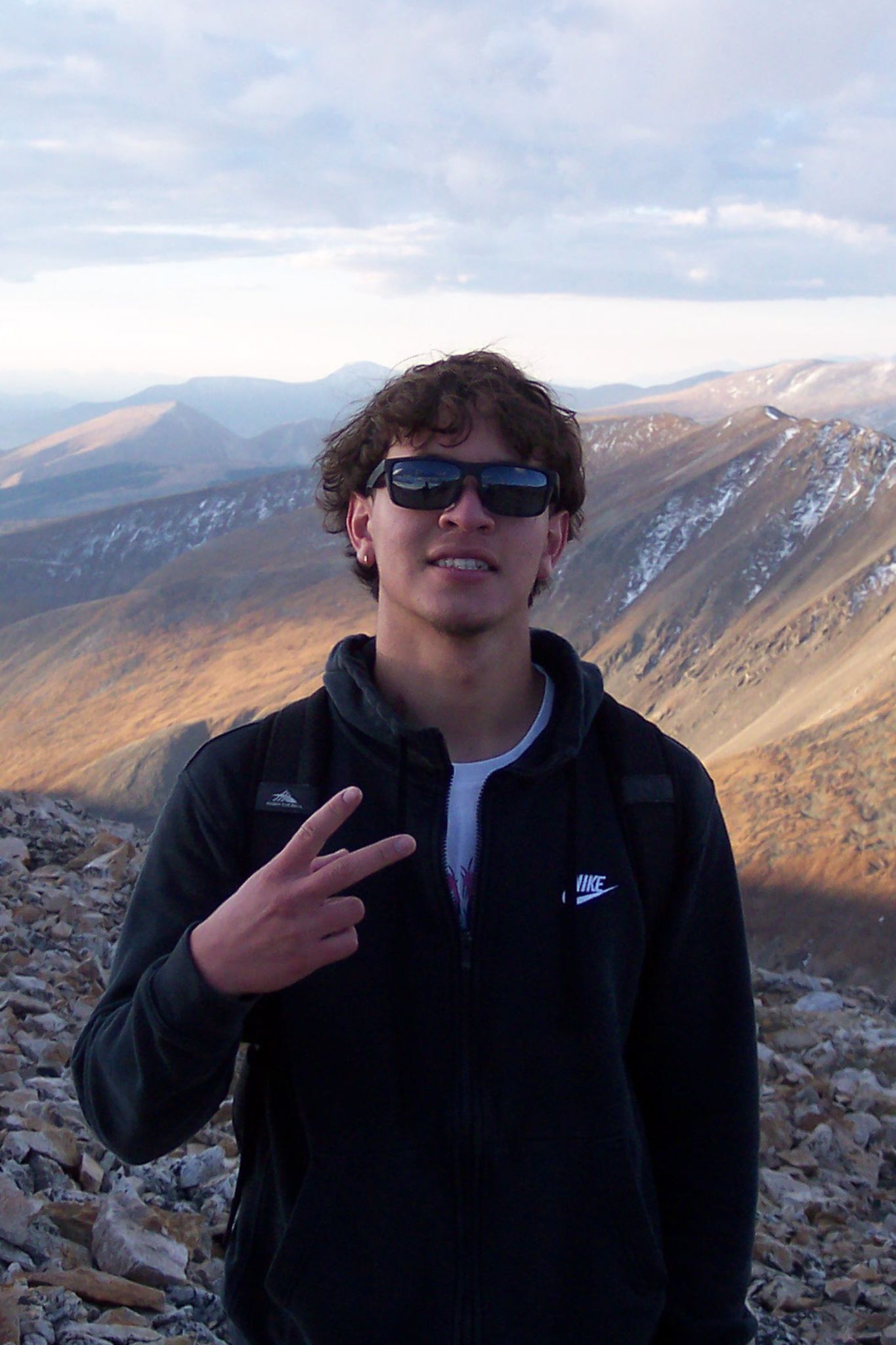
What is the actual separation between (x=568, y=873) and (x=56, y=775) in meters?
47.4

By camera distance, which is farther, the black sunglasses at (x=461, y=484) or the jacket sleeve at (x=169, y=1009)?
the black sunglasses at (x=461, y=484)

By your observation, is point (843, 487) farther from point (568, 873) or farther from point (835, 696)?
point (568, 873)

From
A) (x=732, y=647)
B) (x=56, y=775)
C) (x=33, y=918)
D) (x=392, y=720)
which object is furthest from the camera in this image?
(x=56, y=775)

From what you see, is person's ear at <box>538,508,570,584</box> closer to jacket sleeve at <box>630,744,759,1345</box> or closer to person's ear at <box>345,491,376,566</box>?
person's ear at <box>345,491,376,566</box>

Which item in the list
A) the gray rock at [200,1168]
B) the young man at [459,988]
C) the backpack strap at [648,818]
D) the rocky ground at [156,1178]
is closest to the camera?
the young man at [459,988]

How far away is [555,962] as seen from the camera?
2.25 metres

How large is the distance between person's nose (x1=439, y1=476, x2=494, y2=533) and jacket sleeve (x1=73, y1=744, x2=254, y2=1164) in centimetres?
66

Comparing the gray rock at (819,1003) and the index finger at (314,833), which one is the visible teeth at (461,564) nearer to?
the index finger at (314,833)

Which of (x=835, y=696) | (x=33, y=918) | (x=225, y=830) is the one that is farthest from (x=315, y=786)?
(x=835, y=696)

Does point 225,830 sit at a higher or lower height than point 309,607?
higher

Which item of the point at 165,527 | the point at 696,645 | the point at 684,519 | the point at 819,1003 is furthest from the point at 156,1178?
the point at 165,527

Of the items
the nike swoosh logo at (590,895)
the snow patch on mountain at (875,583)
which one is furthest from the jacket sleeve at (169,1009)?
the snow patch on mountain at (875,583)

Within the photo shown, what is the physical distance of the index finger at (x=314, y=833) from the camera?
186 cm

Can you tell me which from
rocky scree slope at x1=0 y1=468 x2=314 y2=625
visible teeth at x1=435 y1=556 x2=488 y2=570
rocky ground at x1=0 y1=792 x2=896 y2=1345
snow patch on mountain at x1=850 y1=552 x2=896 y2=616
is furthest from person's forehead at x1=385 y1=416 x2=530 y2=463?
rocky scree slope at x1=0 y1=468 x2=314 y2=625
